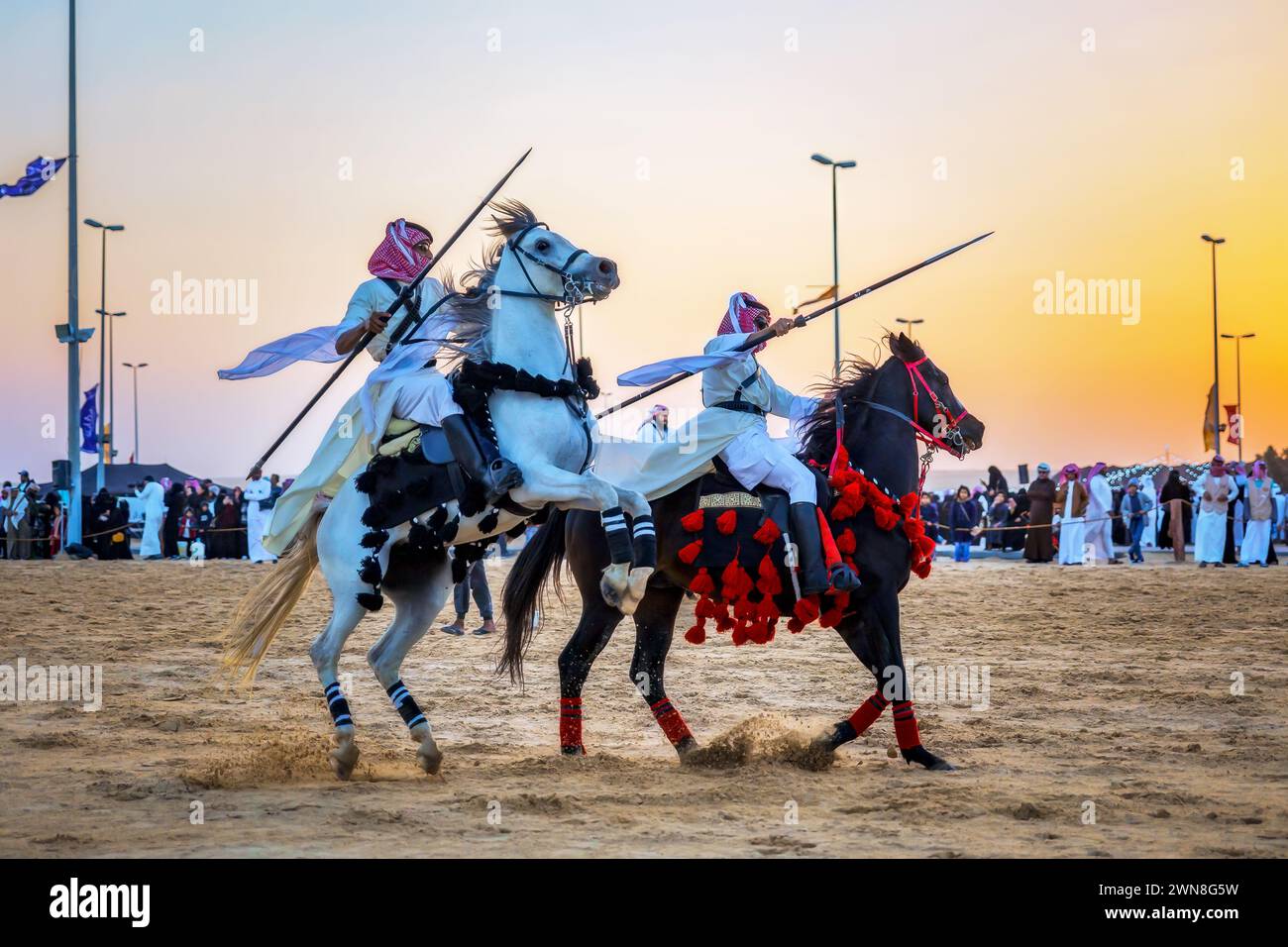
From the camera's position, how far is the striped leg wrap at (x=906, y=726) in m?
7.78

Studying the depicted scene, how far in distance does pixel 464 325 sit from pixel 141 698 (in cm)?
435

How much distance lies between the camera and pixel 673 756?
837 cm

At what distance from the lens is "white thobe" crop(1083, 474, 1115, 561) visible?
27312mm

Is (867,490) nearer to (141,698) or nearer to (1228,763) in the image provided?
(1228,763)

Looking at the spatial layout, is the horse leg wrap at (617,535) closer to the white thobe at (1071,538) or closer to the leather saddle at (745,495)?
the leather saddle at (745,495)

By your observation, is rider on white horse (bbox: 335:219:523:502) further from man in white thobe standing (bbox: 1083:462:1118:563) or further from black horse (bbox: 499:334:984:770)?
man in white thobe standing (bbox: 1083:462:1118:563)

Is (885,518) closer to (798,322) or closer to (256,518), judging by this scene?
(798,322)

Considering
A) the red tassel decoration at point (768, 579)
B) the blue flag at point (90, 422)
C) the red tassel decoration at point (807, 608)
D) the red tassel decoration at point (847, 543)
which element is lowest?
the red tassel decoration at point (807, 608)

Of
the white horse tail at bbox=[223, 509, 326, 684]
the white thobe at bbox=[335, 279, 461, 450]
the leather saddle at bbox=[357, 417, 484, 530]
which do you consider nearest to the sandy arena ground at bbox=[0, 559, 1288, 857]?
the white horse tail at bbox=[223, 509, 326, 684]

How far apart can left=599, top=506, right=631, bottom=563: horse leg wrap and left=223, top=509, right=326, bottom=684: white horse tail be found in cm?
218

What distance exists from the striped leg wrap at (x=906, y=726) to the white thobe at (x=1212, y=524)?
65.8 feet

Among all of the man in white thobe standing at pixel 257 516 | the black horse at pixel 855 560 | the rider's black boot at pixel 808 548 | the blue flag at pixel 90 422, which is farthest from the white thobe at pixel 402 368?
the blue flag at pixel 90 422

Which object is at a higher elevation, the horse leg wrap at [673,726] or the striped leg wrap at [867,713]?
the striped leg wrap at [867,713]
